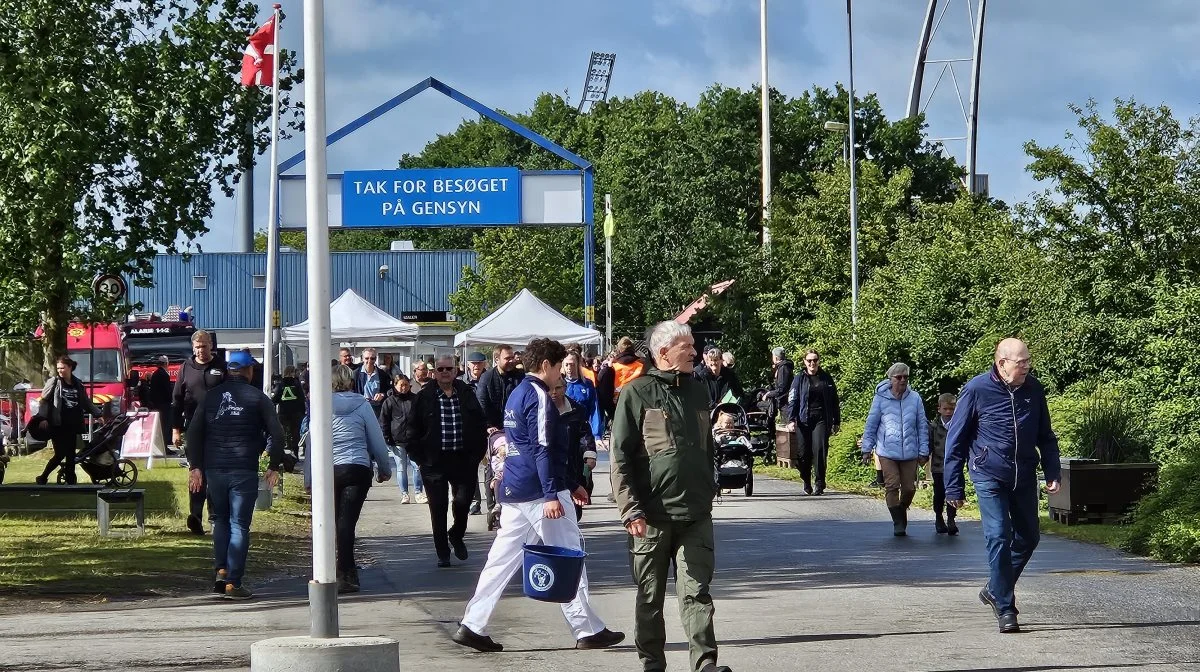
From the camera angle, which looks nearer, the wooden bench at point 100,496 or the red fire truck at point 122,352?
the wooden bench at point 100,496

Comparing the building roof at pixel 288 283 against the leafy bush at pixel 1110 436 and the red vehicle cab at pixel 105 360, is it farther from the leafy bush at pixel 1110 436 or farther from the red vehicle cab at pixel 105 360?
the leafy bush at pixel 1110 436

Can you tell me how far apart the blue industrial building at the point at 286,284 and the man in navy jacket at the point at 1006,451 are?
202ft

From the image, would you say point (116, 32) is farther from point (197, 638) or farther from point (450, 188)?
point (450, 188)

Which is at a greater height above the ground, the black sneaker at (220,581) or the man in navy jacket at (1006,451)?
the man in navy jacket at (1006,451)

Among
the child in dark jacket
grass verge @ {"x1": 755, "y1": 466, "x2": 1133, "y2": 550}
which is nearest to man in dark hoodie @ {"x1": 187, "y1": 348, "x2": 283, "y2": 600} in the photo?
the child in dark jacket

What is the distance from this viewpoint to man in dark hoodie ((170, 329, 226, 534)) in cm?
1545

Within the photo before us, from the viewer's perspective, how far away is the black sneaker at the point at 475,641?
30.7ft

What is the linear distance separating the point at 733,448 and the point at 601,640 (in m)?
11.7

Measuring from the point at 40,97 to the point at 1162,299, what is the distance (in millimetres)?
12213

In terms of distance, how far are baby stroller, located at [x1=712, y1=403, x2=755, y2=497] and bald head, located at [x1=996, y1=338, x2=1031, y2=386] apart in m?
10.5

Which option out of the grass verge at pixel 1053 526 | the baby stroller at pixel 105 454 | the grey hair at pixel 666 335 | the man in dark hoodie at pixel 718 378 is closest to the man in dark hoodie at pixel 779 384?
the grass verge at pixel 1053 526

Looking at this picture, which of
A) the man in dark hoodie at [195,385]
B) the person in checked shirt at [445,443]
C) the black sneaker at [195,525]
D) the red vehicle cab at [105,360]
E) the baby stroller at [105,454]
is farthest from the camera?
the red vehicle cab at [105,360]

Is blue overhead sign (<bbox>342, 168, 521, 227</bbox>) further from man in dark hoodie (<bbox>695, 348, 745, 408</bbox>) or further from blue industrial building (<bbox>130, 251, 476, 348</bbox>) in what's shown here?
blue industrial building (<bbox>130, 251, 476, 348</bbox>)

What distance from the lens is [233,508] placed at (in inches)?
488
